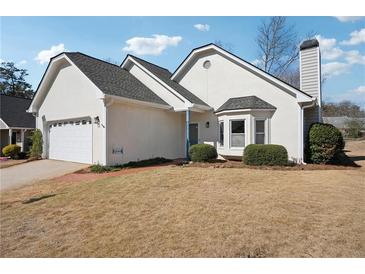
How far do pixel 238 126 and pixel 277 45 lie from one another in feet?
68.8

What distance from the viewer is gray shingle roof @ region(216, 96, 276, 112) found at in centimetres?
1239

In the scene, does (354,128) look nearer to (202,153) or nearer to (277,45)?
(277,45)

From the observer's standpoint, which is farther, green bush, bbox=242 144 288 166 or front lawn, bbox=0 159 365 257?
green bush, bbox=242 144 288 166

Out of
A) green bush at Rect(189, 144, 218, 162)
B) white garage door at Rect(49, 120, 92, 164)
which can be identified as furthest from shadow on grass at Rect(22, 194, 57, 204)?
green bush at Rect(189, 144, 218, 162)

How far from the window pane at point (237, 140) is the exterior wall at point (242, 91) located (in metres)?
1.57

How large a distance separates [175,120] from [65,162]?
692 cm

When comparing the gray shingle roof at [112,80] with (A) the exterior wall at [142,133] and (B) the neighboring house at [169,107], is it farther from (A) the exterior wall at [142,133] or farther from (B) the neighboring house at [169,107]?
(A) the exterior wall at [142,133]

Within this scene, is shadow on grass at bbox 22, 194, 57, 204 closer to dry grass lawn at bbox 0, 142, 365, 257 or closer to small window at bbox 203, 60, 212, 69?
dry grass lawn at bbox 0, 142, 365, 257

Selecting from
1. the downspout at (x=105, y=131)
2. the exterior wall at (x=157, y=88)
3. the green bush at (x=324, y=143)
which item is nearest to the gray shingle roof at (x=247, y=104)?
the green bush at (x=324, y=143)

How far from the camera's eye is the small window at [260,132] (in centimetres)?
1264

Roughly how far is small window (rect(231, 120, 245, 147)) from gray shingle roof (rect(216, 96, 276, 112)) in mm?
812

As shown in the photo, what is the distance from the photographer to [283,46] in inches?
1134
